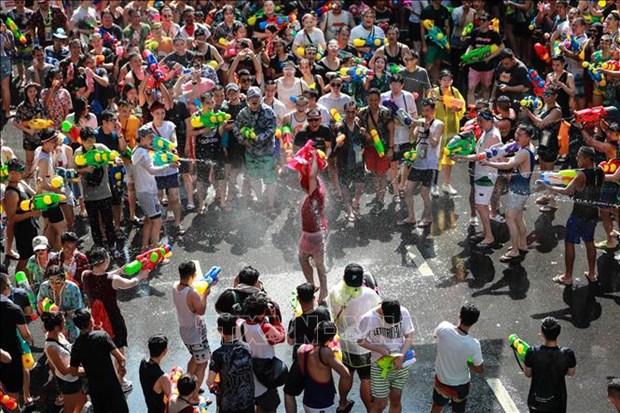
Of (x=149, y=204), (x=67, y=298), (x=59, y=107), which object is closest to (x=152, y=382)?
(x=67, y=298)

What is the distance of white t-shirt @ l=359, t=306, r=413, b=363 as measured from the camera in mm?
8883

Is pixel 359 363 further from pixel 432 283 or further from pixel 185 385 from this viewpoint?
pixel 432 283

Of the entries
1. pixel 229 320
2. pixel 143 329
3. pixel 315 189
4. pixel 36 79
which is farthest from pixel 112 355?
pixel 36 79

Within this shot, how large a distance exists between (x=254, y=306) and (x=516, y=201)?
4.87m

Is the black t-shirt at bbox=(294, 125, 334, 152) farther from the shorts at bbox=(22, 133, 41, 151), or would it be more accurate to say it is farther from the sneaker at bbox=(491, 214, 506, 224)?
the shorts at bbox=(22, 133, 41, 151)

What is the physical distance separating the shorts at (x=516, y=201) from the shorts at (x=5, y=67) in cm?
951

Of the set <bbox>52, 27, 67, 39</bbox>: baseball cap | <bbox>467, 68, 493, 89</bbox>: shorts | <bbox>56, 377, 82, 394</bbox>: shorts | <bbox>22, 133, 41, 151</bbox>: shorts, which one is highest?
<bbox>52, 27, 67, 39</bbox>: baseball cap

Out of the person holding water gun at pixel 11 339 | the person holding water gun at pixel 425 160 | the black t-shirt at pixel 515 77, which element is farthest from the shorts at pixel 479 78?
the person holding water gun at pixel 11 339

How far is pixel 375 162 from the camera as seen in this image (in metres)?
13.9

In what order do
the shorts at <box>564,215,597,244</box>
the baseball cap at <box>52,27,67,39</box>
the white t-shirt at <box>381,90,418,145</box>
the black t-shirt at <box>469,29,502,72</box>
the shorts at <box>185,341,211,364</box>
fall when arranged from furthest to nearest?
the baseball cap at <box>52,27,67,39</box> < the black t-shirt at <box>469,29,502,72</box> < the white t-shirt at <box>381,90,418,145</box> < the shorts at <box>564,215,597,244</box> < the shorts at <box>185,341,211,364</box>

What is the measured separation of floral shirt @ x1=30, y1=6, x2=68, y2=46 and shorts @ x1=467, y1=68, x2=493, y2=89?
294 inches

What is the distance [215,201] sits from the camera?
567 inches

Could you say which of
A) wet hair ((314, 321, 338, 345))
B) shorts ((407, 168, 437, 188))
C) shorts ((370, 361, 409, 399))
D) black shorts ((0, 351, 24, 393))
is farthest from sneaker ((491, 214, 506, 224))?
black shorts ((0, 351, 24, 393))

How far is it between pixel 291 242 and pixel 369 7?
6514 millimetres
